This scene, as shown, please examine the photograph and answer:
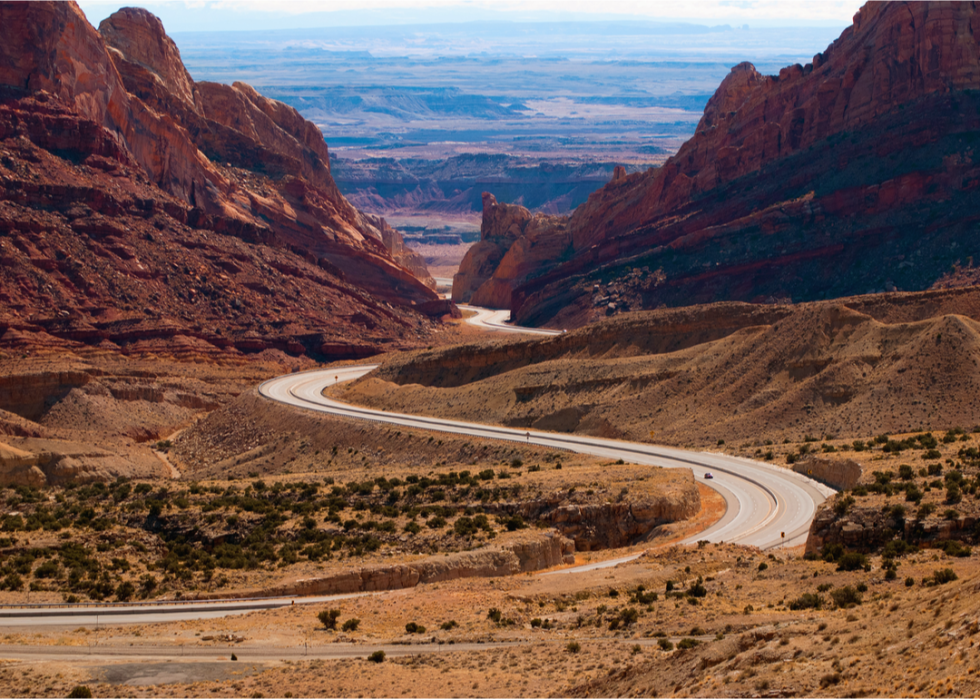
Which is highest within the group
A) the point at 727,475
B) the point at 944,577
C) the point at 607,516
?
the point at 944,577

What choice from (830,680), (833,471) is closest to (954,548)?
(833,471)

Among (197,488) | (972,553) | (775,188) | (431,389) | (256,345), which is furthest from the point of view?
(775,188)

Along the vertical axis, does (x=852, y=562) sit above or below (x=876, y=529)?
below

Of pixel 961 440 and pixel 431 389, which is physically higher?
pixel 961 440

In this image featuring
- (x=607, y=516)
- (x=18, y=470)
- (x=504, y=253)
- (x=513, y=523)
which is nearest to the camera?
(x=513, y=523)

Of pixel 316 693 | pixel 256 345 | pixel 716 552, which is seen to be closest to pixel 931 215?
pixel 256 345

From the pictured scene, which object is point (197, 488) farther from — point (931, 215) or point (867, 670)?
point (931, 215)

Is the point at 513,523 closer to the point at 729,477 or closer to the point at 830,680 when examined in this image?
the point at 729,477

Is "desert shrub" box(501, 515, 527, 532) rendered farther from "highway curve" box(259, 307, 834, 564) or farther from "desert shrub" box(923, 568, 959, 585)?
"desert shrub" box(923, 568, 959, 585)
